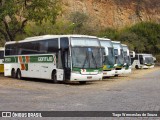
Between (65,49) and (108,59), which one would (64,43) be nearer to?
(65,49)

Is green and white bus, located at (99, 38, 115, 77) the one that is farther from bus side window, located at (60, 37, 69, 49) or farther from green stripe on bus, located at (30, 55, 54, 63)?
bus side window, located at (60, 37, 69, 49)

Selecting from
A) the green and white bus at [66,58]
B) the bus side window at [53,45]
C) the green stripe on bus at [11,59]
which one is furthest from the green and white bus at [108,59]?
the green stripe on bus at [11,59]

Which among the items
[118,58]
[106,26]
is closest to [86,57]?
[118,58]

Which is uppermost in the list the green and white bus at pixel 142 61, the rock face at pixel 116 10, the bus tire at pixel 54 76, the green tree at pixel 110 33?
the rock face at pixel 116 10

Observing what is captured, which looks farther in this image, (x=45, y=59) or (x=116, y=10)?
(x=116, y=10)

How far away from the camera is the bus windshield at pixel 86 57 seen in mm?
23609

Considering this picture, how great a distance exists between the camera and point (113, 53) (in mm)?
31359

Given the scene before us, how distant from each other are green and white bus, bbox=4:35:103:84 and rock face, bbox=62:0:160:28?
6195 cm

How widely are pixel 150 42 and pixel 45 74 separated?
62.6 metres

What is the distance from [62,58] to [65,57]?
316 mm

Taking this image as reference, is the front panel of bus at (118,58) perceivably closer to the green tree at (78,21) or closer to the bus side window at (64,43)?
the bus side window at (64,43)

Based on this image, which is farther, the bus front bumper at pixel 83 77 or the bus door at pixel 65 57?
the bus door at pixel 65 57

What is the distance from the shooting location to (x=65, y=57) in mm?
23922

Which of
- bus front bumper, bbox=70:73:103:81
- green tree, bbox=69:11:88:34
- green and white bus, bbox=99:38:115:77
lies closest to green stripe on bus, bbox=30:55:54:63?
bus front bumper, bbox=70:73:103:81
